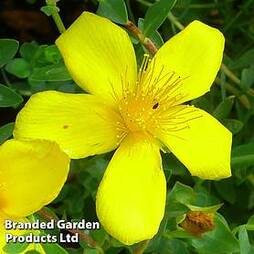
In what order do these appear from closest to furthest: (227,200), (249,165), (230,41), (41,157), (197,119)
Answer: (41,157) → (197,119) → (249,165) → (227,200) → (230,41)

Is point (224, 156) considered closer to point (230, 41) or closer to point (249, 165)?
point (249, 165)

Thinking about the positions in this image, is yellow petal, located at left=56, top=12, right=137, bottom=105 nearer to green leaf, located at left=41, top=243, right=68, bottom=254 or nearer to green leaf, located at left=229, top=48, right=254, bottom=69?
green leaf, located at left=41, top=243, right=68, bottom=254

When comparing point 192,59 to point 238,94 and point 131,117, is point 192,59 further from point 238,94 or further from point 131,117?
point 238,94

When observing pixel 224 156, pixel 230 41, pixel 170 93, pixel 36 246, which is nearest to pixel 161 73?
pixel 170 93

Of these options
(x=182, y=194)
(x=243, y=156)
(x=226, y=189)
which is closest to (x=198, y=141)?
(x=182, y=194)

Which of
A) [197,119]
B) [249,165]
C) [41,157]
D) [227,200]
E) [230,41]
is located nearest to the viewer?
[41,157]

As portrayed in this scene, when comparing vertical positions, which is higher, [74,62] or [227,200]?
[74,62]

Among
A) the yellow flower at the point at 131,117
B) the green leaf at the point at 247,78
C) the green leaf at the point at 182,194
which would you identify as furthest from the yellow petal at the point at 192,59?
the green leaf at the point at 247,78
